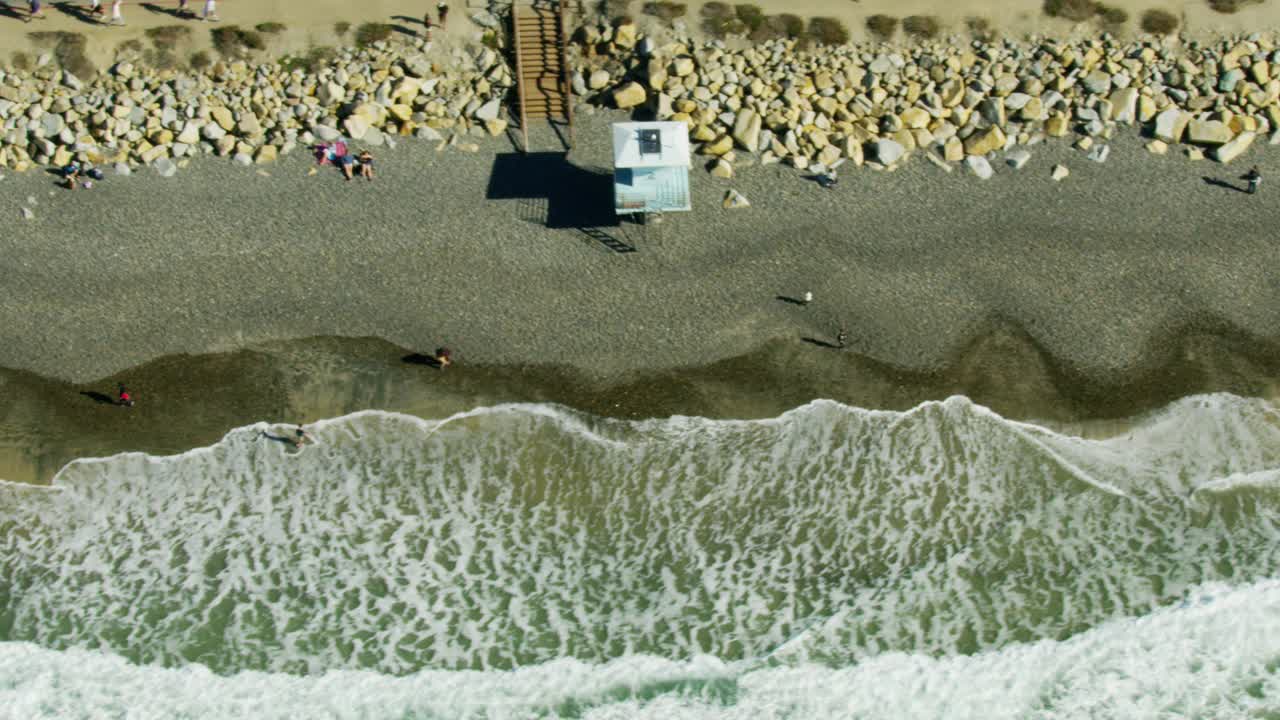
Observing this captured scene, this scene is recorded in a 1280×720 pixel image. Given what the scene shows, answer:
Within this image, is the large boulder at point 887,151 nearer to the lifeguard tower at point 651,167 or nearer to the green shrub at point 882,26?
the green shrub at point 882,26

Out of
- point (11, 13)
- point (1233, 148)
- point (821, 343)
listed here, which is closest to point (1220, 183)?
point (1233, 148)

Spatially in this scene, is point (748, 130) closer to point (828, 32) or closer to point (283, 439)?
point (828, 32)

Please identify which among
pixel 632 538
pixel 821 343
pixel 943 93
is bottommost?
pixel 632 538

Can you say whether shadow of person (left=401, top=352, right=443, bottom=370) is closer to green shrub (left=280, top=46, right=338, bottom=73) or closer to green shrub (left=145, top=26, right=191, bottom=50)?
green shrub (left=280, top=46, right=338, bottom=73)

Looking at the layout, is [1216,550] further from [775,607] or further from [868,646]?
[775,607]

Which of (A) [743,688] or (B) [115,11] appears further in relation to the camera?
(B) [115,11]

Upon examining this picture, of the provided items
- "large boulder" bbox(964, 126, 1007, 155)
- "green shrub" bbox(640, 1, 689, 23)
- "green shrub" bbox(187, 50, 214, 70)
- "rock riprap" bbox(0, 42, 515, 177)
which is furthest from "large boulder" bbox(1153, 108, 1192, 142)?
"green shrub" bbox(187, 50, 214, 70)
